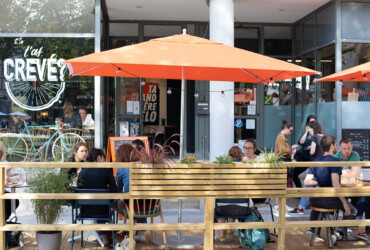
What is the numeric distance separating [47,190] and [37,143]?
Result: 4.45 metres

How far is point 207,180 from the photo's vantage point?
472cm

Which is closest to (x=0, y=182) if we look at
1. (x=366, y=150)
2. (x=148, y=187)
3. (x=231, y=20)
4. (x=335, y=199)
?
(x=148, y=187)

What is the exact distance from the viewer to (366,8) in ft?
31.5

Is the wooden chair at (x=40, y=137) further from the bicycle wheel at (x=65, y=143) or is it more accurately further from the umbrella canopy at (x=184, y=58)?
the umbrella canopy at (x=184, y=58)

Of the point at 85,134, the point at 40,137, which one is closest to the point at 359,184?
the point at 85,134

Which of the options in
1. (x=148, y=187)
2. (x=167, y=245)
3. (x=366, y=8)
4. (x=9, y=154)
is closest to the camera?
(x=148, y=187)

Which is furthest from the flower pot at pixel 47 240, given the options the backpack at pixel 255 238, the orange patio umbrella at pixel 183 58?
the backpack at pixel 255 238

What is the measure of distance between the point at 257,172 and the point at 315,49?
21.4ft

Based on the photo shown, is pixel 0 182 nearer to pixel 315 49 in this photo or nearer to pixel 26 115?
pixel 26 115

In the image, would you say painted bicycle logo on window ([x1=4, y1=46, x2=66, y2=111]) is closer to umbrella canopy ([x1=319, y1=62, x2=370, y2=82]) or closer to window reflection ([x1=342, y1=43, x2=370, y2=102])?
umbrella canopy ([x1=319, y1=62, x2=370, y2=82])

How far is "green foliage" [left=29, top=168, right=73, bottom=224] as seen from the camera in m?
4.89

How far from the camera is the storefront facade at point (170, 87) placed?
9141mm

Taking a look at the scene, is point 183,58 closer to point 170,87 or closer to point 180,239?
point 180,239

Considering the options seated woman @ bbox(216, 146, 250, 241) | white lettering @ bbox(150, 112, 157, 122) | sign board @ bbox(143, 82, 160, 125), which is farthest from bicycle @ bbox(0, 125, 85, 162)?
white lettering @ bbox(150, 112, 157, 122)
